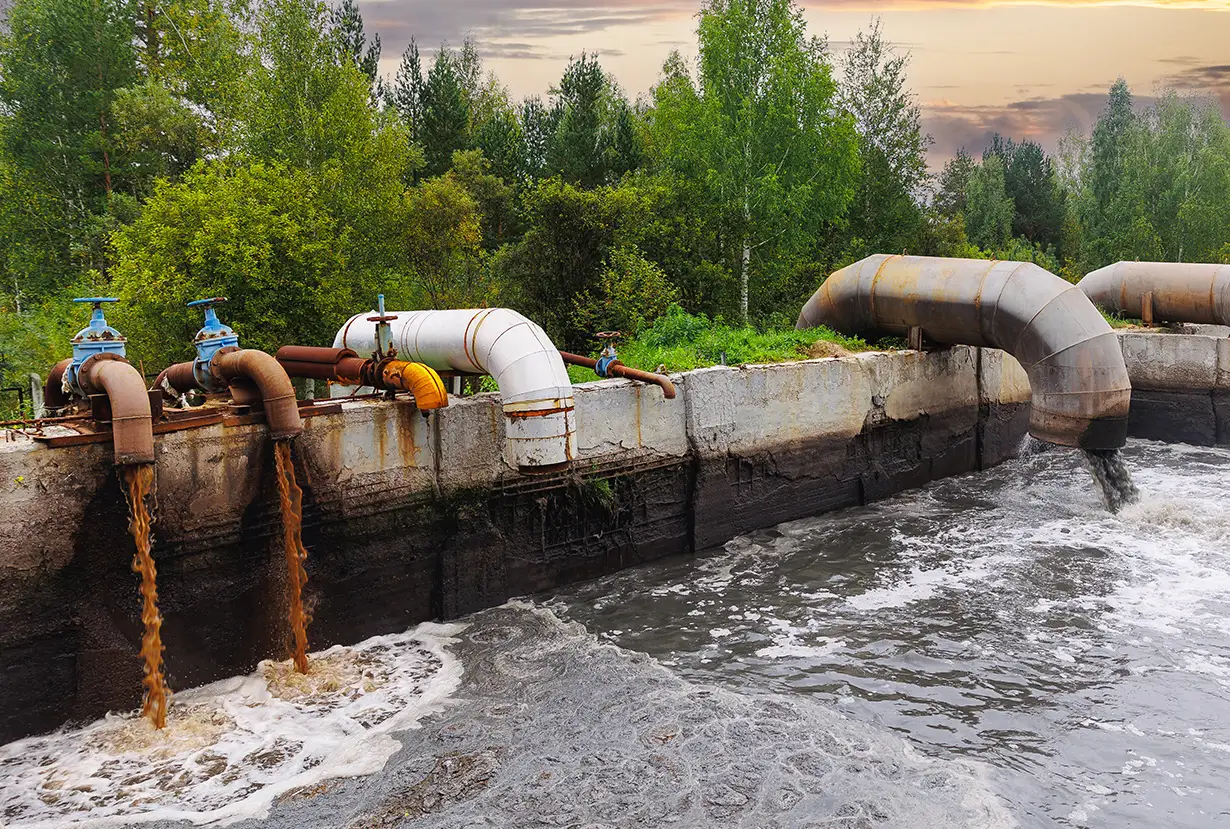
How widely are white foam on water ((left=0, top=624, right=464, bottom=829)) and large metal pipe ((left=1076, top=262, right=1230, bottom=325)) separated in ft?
53.6

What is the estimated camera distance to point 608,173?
25.2 m

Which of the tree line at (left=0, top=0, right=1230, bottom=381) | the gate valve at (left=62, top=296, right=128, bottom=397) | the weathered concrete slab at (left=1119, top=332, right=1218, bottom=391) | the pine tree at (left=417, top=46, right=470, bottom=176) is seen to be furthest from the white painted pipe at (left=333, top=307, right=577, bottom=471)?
the pine tree at (left=417, top=46, right=470, bottom=176)

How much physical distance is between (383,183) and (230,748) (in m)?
14.8

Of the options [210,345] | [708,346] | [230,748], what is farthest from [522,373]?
[708,346]

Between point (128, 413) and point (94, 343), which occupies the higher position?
point (94, 343)

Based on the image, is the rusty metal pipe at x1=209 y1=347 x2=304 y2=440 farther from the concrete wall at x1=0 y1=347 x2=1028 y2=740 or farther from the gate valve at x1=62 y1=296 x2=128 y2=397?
the gate valve at x1=62 y1=296 x2=128 y2=397

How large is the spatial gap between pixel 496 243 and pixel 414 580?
63.9 ft

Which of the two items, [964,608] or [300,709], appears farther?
[964,608]

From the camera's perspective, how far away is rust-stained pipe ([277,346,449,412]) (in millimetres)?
8898

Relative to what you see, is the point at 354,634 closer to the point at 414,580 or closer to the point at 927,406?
the point at 414,580

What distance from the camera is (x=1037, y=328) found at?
12469 mm

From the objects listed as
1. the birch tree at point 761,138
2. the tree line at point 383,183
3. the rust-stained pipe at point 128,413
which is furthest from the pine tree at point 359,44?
the rust-stained pipe at point 128,413

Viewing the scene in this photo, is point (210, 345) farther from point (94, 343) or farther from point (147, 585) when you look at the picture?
point (147, 585)

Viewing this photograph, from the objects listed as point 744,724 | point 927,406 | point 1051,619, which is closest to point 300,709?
point 744,724
